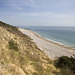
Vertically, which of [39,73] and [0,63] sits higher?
[0,63]

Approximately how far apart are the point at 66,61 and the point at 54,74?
9.42 ft

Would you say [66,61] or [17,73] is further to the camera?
[66,61]

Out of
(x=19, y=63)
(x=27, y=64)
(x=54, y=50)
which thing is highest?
(x=19, y=63)

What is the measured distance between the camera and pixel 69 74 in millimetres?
5797

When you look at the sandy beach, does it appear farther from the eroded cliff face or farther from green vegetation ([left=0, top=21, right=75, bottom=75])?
the eroded cliff face

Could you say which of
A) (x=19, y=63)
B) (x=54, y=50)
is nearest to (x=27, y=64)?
(x=19, y=63)

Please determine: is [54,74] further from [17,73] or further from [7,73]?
[7,73]

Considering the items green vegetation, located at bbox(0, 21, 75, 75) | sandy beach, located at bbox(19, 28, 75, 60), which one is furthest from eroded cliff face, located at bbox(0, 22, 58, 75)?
sandy beach, located at bbox(19, 28, 75, 60)

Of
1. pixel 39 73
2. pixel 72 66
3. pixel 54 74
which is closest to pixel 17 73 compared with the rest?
pixel 39 73

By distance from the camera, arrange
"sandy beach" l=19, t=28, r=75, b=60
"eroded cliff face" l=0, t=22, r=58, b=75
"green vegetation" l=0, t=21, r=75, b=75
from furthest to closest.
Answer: "sandy beach" l=19, t=28, r=75, b=60 → "green vegetation" l=0, t=21, r=75, b=75 → "eroded cliff face" l=0, t=22, r=58, b=75

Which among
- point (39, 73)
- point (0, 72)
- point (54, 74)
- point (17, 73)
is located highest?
point (0, 72)

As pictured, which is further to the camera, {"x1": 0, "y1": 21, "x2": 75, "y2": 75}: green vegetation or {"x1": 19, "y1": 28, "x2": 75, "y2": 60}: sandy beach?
{"x1": 19, "y1": 28, "x2": 75, "y2": 60}: sandy beach

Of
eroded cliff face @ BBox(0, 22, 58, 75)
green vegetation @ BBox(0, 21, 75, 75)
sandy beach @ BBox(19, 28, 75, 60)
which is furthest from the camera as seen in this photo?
sandy beach @ BBox(19, 28, 75, 60)

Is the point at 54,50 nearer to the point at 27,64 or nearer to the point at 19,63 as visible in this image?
the point at 27,64
